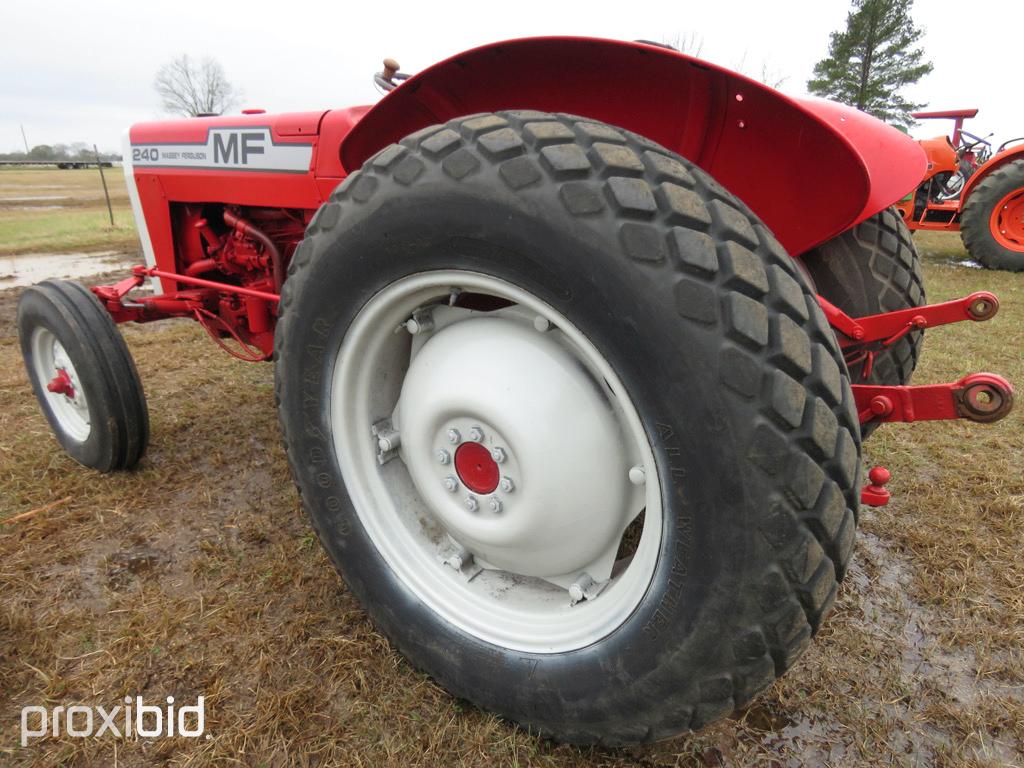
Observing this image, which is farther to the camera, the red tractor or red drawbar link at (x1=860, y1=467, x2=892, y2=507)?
the red tractor

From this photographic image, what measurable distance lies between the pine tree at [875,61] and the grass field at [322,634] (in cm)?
2941

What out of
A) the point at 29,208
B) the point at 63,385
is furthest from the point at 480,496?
the point at 29,208

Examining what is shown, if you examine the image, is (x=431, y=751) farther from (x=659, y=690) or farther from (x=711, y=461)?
(x=711, y=461)

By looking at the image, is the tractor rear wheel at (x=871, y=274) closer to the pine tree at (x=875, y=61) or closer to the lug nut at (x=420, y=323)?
the lug nut at (x=420, y=323)

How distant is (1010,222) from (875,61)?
24437mm

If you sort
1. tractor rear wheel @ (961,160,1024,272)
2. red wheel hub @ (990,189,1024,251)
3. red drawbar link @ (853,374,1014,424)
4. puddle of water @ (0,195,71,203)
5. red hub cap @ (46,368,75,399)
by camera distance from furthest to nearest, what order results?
1. puddle of water @ (0,195,71,203)
2. red wheel hub @ (990,189,1024,251)
3. tractor rear wheel @ (961,160,1024,272)
4. red hub cap @ (46,368,75,399)
5. red drawbar link @ (853,374,1014,424)

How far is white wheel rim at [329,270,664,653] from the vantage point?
1179 mm

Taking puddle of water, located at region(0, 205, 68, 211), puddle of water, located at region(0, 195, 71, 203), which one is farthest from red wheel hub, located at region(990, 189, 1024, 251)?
puddle of water, located at region(0, 195, 71, 203)

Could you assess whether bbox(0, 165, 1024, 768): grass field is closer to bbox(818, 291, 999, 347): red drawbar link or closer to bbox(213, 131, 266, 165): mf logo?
bbox(818, 291, 999, 347): red drawbar link

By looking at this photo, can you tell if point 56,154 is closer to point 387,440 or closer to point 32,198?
point 32,198

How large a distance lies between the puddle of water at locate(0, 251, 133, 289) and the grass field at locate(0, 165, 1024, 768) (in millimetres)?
5597

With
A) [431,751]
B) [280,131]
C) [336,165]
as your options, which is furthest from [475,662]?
[280,131]

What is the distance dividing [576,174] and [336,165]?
1.33 metres

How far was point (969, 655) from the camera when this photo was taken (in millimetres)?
1671
